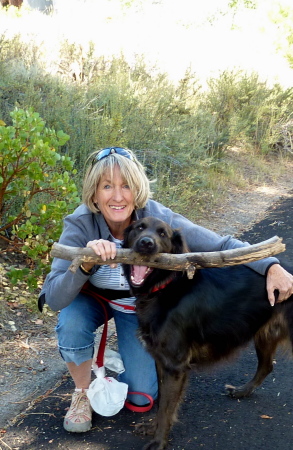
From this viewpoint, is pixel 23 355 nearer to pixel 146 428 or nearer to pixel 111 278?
pixel 111 278

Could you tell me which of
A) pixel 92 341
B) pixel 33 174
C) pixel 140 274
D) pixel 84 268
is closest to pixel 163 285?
pixel 140 274

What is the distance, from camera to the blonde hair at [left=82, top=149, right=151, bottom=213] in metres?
3.25

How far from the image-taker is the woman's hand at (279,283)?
2906 mm

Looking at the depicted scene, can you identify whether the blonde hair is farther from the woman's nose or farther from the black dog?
the black dog

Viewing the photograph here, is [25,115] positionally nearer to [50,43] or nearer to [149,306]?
[149,306]

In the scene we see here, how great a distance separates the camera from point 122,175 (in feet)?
10.6

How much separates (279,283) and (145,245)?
86 cm

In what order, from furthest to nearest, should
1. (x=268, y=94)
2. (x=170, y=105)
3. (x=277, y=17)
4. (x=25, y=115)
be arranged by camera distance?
(x=277, y=17), (x=268, y=94), (x=170, y=105), (x=25, y=115)

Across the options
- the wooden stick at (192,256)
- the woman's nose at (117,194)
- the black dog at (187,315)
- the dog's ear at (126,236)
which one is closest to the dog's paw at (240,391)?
the black dog at (187,315)

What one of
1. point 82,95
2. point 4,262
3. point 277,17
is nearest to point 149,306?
point 4,262

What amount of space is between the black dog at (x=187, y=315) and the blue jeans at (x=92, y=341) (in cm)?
34

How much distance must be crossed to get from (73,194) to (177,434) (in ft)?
7.40

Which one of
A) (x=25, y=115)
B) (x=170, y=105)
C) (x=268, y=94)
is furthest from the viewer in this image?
(x=268, y=94)

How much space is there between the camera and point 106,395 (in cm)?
310
